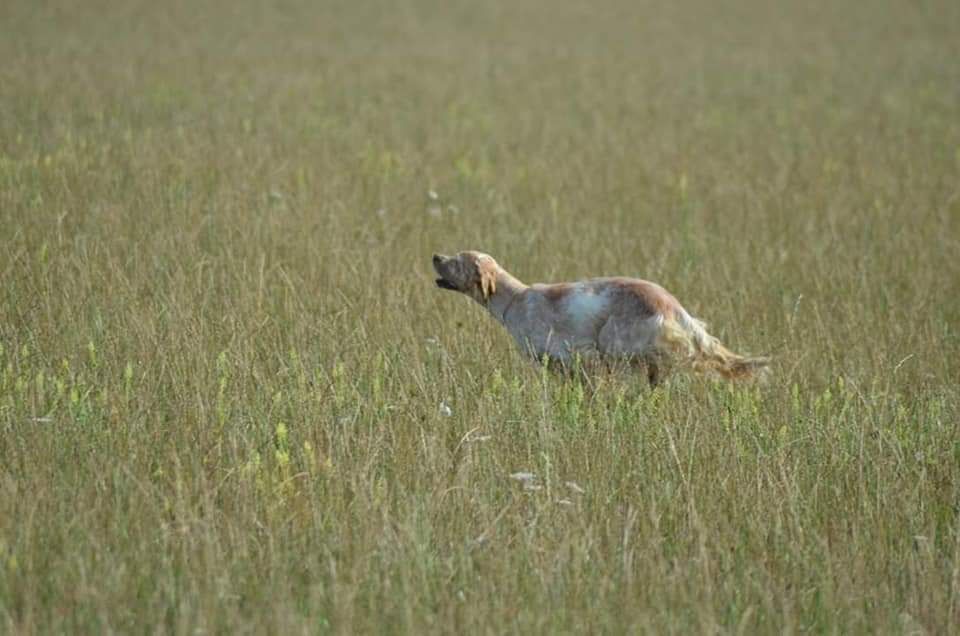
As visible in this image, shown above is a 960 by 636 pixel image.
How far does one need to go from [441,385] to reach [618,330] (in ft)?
3.03

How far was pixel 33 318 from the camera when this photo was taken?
22.3 ft

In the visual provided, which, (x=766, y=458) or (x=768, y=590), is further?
(x=766, y=458)

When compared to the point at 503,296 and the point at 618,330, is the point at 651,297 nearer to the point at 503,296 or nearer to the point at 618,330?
the point at 618,330

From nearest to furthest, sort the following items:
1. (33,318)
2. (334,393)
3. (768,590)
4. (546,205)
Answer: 1. (768,590)
2. (334,393)
3. (33,318)
4. (546,205)

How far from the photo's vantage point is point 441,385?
605cm

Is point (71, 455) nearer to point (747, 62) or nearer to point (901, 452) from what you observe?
point (901, 452)

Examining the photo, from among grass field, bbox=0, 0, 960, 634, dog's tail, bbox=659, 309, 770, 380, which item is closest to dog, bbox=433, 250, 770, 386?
dog's tail, bbox=659, 309, 770, 380

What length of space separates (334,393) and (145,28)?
2214 centimetres

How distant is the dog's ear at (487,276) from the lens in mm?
7051

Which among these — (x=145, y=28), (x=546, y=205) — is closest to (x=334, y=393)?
(x=546, y=205)

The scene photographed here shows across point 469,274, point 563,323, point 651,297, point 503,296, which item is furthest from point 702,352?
point 469,274

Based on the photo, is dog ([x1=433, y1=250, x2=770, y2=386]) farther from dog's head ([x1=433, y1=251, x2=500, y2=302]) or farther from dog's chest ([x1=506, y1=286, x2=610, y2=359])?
dog's head ([x1=433, y1=251, x2=500, y2=302])

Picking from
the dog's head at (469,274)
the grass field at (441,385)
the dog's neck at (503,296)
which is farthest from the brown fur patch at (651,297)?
the dog's head at (469,274)

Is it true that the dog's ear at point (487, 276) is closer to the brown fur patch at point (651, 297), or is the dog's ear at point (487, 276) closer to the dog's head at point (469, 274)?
the dog's head at point (469, 274)
